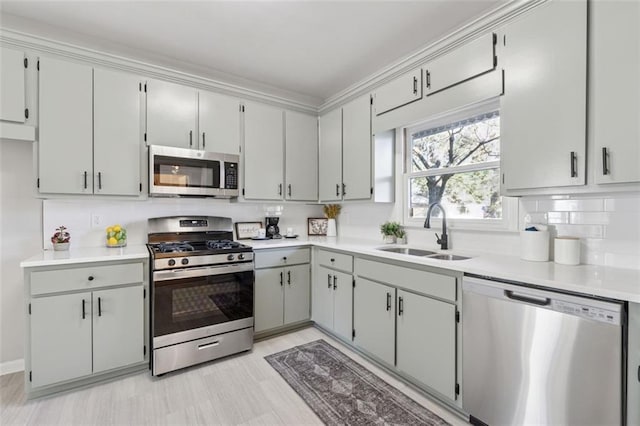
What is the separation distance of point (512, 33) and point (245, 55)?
210 centimetres

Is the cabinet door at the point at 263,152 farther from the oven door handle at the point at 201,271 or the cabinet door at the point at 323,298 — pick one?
the cabinet door at the point at 323,298

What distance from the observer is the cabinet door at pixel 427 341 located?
1.90 metres

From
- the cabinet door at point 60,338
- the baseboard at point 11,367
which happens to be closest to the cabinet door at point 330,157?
the cabinet door at point 60,338

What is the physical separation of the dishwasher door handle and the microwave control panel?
8.03 ft

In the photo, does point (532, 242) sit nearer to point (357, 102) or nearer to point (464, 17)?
point (464, 17)

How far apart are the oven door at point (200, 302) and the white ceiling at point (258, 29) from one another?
6.24ft

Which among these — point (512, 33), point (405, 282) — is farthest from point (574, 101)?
point (405, 282)

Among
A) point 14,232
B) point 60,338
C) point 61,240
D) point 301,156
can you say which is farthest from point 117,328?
point 301,156

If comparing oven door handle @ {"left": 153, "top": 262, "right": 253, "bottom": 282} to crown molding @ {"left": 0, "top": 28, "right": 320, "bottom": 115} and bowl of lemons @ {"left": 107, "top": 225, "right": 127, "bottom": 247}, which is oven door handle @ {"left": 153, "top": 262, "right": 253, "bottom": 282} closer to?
bowl of lemons @ {"left": 107, "top": 225, "right": 127, "bottom": 247}

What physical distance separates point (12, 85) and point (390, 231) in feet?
10.5

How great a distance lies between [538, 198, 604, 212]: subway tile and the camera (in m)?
1.79

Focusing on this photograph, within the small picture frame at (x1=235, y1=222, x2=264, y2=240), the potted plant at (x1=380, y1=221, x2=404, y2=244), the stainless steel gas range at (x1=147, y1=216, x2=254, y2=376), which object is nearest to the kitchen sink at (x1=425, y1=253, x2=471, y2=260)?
the potted plant at (x1=380, y1=221, x2=404, y2=244)

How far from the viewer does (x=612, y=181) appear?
4.86 ft

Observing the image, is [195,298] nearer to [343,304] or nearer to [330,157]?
[343,304]
